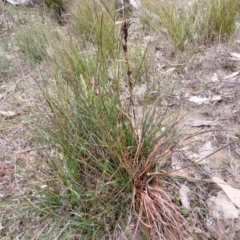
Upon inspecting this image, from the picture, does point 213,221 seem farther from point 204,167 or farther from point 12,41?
point 12,41

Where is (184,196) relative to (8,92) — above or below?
below

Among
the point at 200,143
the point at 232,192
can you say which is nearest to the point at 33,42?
the point at 200,143

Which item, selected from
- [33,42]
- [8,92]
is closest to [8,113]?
[8,92]

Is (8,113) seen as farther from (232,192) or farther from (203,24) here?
(203,24)

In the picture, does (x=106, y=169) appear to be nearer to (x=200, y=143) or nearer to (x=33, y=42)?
(x=200, y=143)

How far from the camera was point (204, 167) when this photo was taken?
1337 millimetres

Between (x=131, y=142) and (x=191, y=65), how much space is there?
111cm

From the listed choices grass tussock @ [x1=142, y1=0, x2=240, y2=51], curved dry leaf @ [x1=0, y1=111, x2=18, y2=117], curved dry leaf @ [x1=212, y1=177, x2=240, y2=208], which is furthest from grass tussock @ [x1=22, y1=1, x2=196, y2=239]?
grass tussock @ [x1=142, y1=0, x2=240, y2=51]

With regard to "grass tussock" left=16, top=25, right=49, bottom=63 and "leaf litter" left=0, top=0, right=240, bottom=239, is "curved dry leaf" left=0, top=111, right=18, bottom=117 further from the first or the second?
"grass tussock" left=16, top=25, right=49, bottom=63

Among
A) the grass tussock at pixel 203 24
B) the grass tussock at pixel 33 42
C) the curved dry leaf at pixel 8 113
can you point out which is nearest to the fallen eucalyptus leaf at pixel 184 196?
the curved dry leaf at pixel 8 113

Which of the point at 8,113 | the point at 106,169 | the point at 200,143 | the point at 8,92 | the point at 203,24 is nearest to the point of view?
the point at 106,169

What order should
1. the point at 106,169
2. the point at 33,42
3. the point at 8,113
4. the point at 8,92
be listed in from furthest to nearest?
the point at 33,42
the point at 8,92
the point at 8,113
the point at 106,169

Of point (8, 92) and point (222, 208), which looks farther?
point (8, 92)

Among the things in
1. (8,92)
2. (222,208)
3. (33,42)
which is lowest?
(222,208)
